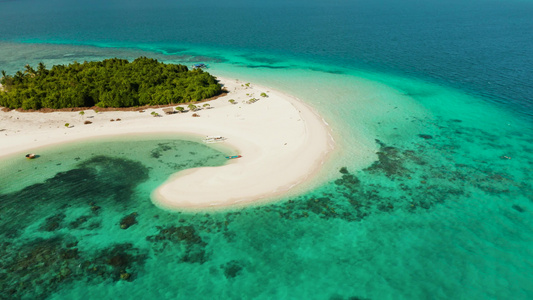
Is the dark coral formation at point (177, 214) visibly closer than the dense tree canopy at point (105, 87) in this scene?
Yes

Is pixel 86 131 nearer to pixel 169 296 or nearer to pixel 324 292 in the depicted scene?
pixel 169 296

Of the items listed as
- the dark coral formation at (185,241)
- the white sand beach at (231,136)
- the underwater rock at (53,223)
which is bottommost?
the underwater rock at (53,223)

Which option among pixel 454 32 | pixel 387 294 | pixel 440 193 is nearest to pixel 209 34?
pixel 454 32

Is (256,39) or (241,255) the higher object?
(256,39)

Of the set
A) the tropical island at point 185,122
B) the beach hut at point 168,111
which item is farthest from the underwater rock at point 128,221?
the beach hut at point 168,111

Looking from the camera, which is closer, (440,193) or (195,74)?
(440,193)

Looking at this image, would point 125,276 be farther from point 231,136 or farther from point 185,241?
point 231,136

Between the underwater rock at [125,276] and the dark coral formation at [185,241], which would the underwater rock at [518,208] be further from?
the underwater rock at [125,276]
